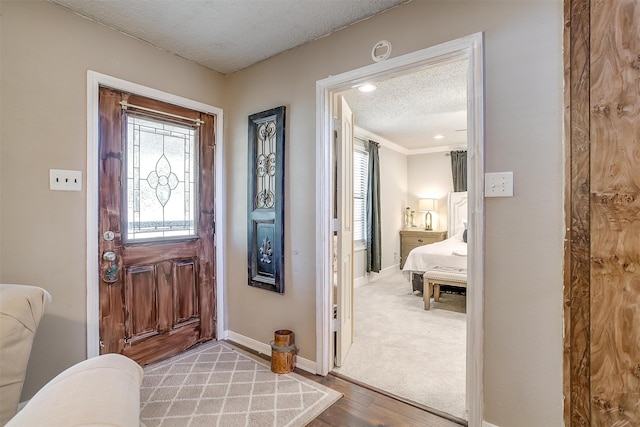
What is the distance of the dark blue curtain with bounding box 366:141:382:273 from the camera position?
5434 mm

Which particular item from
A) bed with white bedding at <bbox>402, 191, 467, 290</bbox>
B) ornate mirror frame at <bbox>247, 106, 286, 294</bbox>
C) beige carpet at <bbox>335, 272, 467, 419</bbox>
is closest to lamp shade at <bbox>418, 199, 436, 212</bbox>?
bed with white bedding at <bbox>402, 191, 467, 290</bbox>

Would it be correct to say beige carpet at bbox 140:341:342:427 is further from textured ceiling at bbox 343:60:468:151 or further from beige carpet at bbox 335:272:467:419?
textured ceiling at bbox 343:60:468:151

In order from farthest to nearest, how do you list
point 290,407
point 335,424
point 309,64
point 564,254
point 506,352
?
1. point 309,64
2. point 290,407
3. point 335,424
4. point 506,352
5. point 564,254

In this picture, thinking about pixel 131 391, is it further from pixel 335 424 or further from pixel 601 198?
pixel 601 198

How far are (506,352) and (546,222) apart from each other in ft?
2.38

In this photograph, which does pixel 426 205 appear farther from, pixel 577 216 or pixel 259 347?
pixel 577 216

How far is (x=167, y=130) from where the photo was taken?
8.63ft

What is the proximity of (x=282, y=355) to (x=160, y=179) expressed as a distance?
175cm

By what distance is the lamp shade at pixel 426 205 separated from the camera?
6513 millimetres

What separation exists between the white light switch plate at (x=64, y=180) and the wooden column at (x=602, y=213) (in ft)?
9.44

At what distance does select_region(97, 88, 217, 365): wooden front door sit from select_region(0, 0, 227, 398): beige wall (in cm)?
16

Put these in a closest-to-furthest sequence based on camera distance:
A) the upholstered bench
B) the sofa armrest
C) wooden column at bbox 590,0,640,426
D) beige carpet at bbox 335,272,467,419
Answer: the sofa armrest
wooden column at bbox 590,0,640,426
beige carpet at bbox 335,272,467,419
the upholstered bench

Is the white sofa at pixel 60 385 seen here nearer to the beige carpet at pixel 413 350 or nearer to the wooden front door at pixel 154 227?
the wooden front door at pixel 154 227

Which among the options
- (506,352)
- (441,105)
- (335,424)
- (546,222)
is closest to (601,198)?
(546,222)
